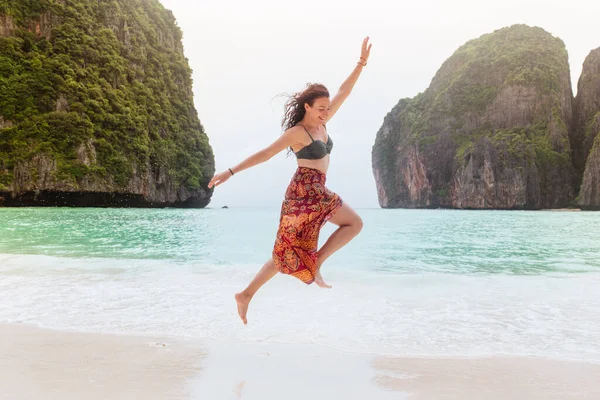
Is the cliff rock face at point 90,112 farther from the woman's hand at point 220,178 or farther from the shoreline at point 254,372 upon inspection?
the woman's hand at point 220,178

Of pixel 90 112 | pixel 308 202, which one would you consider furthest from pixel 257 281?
pixel 90 112

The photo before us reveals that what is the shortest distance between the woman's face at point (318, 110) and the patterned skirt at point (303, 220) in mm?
336

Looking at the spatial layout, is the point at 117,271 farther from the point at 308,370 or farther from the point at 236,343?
the point at 308,370

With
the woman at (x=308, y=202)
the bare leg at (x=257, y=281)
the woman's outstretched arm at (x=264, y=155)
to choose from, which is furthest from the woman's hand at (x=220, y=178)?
the bare leg at (x=257, y=281)

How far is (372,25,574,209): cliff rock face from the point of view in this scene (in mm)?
81125

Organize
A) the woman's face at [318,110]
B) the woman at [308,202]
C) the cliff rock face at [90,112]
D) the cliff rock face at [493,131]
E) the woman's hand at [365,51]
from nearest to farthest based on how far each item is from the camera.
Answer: the woman at [308,202] < the woman's face at [318,110] < the woman's hand at [365,51] < the cliff rock face at [90,112] < the cliff rock face at [493,131]

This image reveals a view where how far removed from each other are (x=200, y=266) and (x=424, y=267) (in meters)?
4.40

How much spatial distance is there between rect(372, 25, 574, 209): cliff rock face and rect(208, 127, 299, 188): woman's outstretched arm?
83.4 metres

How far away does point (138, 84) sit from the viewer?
55.2 m

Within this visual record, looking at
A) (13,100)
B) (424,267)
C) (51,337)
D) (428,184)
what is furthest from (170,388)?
(428,184)

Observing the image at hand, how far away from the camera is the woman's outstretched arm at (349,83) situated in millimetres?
3272

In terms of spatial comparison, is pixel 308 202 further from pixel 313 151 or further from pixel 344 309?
pixel 344 309

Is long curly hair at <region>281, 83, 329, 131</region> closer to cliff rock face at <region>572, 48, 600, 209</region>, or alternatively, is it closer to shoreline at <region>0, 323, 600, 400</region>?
shoreline at <region>0, 323, 600, 400</region>

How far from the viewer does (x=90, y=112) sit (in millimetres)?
47062
